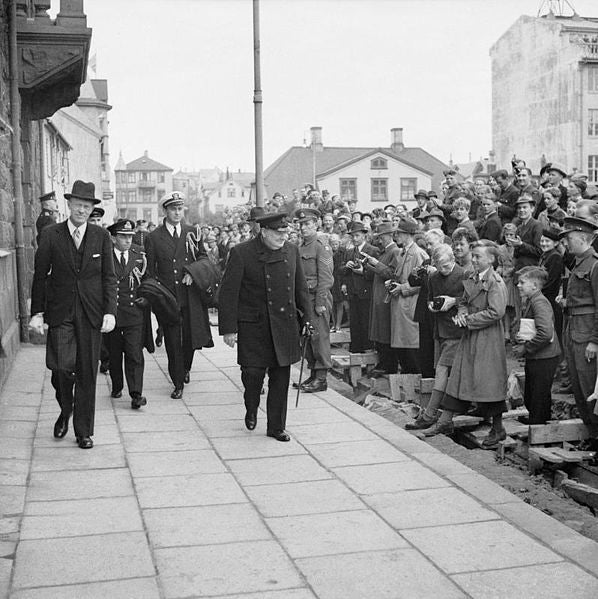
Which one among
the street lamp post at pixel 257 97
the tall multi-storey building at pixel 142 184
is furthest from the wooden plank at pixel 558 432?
the tall multi-storey building at pixel 142 184

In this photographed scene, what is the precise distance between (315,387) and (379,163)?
56.7m

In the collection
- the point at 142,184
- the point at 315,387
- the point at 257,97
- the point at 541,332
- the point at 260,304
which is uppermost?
the point at 142,184

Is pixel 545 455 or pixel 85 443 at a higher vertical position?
pixel 85 443

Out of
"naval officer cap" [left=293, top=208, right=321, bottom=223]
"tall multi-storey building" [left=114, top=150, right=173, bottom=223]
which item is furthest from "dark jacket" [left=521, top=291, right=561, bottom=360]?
"tall multi-storey building" [left=114, top=150, right=173, bottom=223]

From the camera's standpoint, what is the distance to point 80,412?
23.2ft

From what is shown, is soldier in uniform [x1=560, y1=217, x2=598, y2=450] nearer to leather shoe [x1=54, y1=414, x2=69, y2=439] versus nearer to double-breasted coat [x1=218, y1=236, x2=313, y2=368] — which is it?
double-breasted coat [x1=218, y1=236, x2=313, y2=368]

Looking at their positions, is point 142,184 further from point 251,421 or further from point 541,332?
point 541,332

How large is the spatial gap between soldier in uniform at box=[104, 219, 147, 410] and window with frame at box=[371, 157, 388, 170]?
5677 cm

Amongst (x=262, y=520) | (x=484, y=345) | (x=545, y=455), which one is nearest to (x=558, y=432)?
(x=545, y=455)

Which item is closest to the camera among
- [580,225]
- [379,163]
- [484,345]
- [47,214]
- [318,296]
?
[580,225]

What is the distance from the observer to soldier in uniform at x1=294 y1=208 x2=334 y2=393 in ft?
32.5

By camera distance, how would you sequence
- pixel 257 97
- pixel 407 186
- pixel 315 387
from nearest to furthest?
1. pixel 315 387
2. pixel 257 97
3. pixel 407 186

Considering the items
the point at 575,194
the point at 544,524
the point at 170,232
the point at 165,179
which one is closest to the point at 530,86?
the point at 575,194

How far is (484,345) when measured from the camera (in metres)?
7.92
